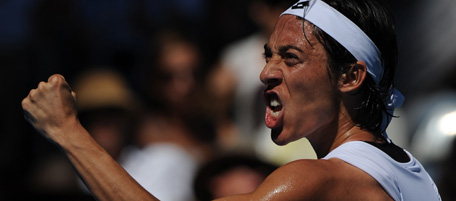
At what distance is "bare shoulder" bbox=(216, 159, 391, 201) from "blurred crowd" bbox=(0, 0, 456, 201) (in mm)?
1880

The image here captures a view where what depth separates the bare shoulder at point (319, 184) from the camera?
306cm

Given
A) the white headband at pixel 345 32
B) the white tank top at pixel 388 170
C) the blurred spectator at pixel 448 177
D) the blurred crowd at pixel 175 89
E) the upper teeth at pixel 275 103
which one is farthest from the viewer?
the blurred crowd at pixel 175 89

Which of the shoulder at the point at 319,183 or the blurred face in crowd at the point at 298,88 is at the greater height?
the blurred face in crowd at the point at 298,88

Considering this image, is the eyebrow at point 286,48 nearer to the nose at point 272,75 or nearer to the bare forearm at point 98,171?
the nose at point 272,75

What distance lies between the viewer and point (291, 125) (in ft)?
11.4

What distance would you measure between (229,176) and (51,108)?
2.02 m

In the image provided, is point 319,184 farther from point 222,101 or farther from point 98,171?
point 222,101

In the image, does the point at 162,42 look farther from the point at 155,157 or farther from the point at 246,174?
the point at 246,174

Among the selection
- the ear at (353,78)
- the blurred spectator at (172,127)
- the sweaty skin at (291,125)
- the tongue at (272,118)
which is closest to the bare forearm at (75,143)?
the sweaty skin at (291,125)

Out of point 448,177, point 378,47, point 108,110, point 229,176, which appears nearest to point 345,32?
point 378,47

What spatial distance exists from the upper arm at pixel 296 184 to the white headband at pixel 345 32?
559mm

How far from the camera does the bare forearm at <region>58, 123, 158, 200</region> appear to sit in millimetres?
3084

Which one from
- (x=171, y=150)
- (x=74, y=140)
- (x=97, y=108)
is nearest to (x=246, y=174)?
(x=171, y=150)

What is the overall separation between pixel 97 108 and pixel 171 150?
0.63m
